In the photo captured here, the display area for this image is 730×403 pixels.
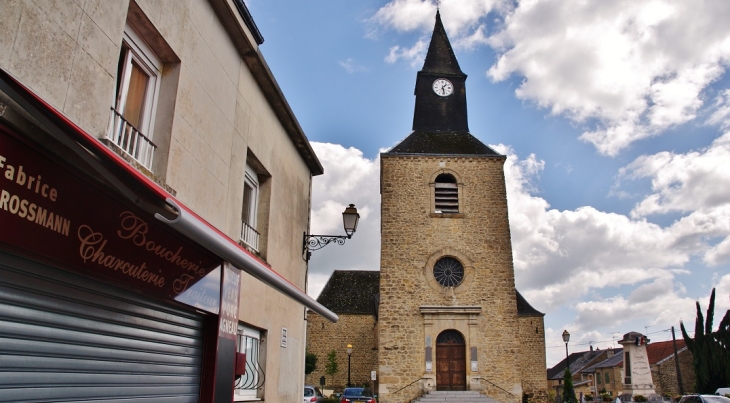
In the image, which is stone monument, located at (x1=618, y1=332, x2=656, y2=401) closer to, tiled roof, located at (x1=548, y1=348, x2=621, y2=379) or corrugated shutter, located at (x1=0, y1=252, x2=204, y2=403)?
corrugated shutter, located at (x1=0, y1=252, x2=204, y2=403)

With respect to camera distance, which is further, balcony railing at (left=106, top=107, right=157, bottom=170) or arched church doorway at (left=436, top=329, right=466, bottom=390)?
arched church doorway at (left=436, top=329, right=466, bottom=390)

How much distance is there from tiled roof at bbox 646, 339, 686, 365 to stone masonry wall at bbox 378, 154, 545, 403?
25.8 meters

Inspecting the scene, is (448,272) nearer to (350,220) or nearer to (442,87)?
(442,87)

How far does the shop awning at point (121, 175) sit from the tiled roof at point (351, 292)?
100ft

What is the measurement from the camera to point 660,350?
44.2m

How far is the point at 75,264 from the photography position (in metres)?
3.55

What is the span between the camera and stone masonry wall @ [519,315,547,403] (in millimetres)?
28234

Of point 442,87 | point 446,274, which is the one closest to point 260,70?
point 446,274

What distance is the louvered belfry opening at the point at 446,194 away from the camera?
23891 mm

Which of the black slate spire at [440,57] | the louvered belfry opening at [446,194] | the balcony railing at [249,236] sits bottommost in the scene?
the balcony railing at [249,236]

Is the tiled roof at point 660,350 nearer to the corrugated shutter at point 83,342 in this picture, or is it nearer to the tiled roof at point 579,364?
the tiled roof at point 579,364

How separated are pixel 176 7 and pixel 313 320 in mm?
30623

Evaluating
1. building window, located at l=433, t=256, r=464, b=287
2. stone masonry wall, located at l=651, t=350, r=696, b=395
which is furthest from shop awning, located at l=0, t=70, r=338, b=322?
stone masonry wall, located at l=651, t=350, r=696, b=395

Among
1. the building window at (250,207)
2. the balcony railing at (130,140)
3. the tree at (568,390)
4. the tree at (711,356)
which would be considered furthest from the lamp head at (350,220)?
the tree at (711,356)
